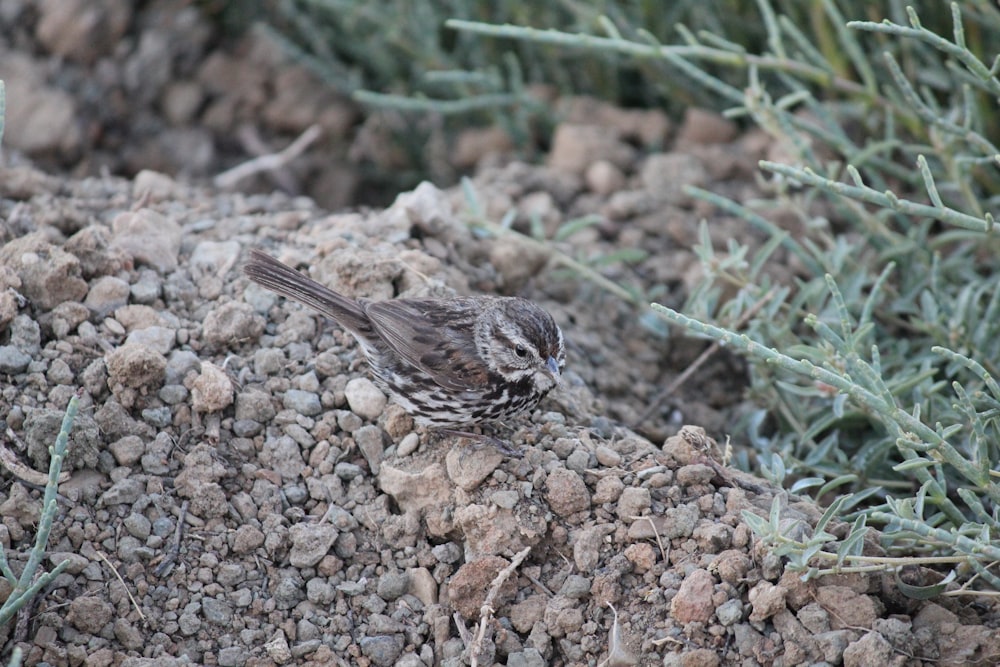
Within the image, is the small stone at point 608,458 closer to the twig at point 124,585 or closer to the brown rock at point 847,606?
the brown rock at point 847,606

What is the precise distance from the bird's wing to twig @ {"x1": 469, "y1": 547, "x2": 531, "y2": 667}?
2.79 feet

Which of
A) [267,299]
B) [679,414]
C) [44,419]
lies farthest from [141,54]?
[679,414]

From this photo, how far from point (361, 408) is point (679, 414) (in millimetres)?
1600

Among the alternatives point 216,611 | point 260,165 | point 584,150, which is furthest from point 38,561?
point 584,150

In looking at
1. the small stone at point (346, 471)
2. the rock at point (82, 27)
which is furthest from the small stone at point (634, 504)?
the rock at point (82, 27)

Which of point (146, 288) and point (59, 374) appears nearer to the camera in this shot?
point (59, 374)

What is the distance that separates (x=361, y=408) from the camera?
184 inches

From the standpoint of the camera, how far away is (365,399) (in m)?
4.68

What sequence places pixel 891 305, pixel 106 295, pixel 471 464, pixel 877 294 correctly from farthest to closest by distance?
1. pixel 891 305
2. pixel 877 294
3. pixel 106 295
4. pixel 471 464

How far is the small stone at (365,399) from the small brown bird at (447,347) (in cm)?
6

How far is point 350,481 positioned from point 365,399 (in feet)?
1.26

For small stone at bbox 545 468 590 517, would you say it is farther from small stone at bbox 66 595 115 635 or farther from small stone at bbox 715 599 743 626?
small stone at bbox 66 595 115 635

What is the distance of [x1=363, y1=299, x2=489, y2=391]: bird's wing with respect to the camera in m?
4.67

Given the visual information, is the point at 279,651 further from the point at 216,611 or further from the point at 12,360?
the point at 12,360
